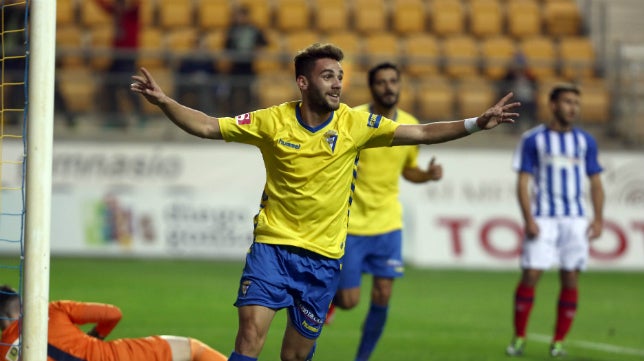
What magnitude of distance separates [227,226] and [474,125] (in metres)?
11.3

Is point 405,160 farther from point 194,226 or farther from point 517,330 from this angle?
point 194,226

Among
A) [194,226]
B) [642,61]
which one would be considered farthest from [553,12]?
[194,226]

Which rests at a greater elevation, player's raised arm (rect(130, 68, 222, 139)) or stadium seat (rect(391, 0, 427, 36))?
stadium seat (rect(391, 0, 427, 36))

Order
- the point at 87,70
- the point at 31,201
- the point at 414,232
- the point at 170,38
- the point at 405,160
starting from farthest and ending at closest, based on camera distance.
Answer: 1. the point at 170,38
2. the point at 87,70
3. the point at 414,232
4. the point at 405,160
5. the point at 31,201

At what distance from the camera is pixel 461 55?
2058 centimetres

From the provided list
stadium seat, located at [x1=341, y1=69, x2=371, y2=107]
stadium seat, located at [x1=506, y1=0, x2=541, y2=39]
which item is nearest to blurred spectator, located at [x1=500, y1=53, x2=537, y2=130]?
stadium seat, located at [x1=341, y1=69, x2=371, y2=107]

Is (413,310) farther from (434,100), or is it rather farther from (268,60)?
(268,60)

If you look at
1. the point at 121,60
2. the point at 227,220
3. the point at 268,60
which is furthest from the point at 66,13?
the point at 227,220

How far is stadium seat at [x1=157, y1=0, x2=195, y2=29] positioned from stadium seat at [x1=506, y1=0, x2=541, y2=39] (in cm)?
607

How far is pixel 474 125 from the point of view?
239 inches

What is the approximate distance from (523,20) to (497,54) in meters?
1.60

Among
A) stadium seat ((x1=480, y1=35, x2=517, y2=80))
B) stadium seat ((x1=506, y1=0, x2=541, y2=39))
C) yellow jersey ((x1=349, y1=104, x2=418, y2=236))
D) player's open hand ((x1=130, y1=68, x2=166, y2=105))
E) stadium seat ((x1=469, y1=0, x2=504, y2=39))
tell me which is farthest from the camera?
stadium seat ((x1=506, y1=0, x2=541, y2=39))

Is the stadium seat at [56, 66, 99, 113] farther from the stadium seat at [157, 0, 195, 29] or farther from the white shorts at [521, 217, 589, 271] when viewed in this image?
the white shorts at [521, 217, 589, 271]

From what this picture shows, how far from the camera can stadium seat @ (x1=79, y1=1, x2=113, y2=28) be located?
20312 millimetres
